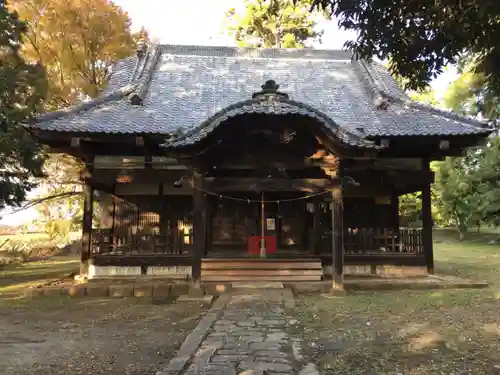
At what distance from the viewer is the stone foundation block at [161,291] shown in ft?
34.9

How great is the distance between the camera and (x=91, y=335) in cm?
736

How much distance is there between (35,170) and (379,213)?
34.9 feet

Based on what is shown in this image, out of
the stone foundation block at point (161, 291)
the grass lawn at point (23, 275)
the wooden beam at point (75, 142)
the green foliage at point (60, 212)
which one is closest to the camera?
the stone foundation block at point (161, 291)

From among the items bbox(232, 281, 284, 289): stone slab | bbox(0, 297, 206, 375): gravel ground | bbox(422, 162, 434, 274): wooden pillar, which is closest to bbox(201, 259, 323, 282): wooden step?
bbox(232, 281, 284, 289): stone slab

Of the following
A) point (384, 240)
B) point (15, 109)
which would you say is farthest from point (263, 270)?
point (15, 109)

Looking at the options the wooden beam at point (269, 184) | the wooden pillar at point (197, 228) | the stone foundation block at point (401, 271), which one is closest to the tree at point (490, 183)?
the stone foundation block at point (401, 271)

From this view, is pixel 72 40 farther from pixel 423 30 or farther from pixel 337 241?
pixel 423 30

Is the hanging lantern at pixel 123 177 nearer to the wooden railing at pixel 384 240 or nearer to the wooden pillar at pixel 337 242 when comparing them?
the wooden pillar at pixel 337 242

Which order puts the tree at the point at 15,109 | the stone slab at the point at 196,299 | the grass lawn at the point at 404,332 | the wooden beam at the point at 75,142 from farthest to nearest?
the tree at the point at 15,109 → the wooden beam at the point at 75,142 → the stone slab at the point at 196,299 → the grass lawn at the point at 404,332

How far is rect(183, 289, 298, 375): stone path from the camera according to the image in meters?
5.10

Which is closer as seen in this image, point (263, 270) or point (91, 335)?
point (91, 335)

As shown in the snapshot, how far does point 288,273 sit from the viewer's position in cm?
1108

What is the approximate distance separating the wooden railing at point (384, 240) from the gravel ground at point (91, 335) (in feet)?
16.7

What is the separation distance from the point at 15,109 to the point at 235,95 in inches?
262
